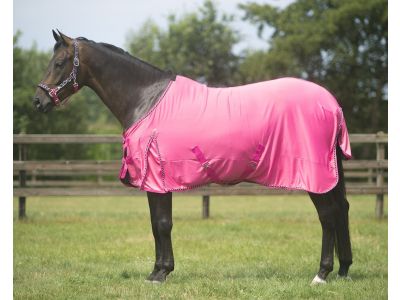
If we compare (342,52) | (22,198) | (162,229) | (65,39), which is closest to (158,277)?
(162,229)

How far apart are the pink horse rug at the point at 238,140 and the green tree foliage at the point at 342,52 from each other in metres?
15.5

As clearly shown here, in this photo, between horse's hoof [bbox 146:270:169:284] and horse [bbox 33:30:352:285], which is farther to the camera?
horse's hoof [bbox 146:270:169:284]

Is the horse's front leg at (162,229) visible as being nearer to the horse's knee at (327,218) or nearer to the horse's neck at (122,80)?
the horse's neck at (122,80)

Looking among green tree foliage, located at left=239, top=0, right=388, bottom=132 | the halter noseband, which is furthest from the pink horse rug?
green tree foliage, located at left=239, top=0, right=388, bottom=132

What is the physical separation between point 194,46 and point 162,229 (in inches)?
1141

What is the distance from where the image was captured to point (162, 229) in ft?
15.7

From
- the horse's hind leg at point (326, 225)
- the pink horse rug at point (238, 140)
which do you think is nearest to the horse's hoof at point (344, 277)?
the horse's hind leg at point (326, 225)

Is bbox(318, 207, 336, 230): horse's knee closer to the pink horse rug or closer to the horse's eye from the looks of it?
the pink horse rug

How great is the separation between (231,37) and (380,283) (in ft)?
94.9

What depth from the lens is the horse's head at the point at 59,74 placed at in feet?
16.0

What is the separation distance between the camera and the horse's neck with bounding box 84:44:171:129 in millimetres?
4973

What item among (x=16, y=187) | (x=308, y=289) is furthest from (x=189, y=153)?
(x=16, y=187)

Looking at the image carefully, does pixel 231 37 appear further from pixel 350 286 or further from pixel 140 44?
pixel 350 286

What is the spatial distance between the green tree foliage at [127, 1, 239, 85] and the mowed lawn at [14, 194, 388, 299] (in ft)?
69.9
